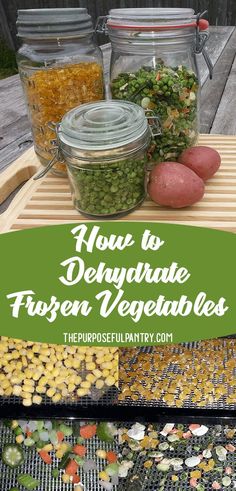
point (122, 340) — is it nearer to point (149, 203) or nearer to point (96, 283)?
point (96, 283)

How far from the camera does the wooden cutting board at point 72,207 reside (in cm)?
64

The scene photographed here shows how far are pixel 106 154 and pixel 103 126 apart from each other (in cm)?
4

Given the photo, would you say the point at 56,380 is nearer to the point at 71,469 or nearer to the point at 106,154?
the point at 71,469

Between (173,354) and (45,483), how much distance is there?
1.08ft

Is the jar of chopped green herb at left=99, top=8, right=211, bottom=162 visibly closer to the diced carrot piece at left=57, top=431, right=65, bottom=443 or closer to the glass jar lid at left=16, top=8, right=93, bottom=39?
the glass jar lid at left=16, top=8, right=93, bottom=39

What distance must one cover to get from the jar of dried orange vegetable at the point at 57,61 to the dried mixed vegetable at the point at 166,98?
0.05 m

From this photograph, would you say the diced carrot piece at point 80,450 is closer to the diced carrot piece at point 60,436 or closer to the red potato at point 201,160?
the diced carrot piece at point 60,436

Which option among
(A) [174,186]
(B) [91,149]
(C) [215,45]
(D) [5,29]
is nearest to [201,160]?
(A) [174,186]

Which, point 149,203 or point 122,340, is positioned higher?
point 149,203

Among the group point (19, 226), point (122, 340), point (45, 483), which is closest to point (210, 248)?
point (122, 340)

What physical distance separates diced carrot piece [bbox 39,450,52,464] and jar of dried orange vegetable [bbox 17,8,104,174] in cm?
58

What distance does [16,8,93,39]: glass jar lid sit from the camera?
0.62m

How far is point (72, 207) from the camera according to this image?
68cm

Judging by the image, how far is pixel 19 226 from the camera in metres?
0.65
